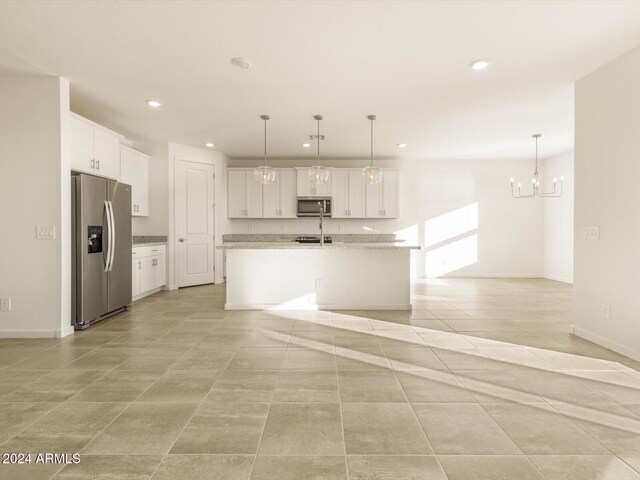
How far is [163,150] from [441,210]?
5926 mm

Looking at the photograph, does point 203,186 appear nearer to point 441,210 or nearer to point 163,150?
point 163,150

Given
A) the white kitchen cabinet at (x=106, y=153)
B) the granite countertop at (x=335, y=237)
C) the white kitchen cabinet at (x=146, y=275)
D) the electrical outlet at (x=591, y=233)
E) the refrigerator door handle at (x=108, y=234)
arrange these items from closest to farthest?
the electrical outlet at (x=591, y=233)
the refrigerator door handle at (x=108, y=234)
the white kitchen cabinet at (x=106, y=153)
the white kitchen cabinet at (x=146, y=275)
the granite countertop at (x=335, y=237)

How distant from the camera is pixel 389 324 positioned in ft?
12.9

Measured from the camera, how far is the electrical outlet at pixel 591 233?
10.9 feet

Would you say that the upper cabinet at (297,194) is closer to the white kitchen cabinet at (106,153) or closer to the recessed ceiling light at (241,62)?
the white kitchen cabinet at (106,153)

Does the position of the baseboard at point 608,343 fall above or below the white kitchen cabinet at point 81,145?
below

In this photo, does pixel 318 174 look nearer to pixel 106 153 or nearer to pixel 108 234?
pixel 108 234

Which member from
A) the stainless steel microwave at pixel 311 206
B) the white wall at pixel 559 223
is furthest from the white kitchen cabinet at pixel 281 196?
the white wall at pixel 559 223

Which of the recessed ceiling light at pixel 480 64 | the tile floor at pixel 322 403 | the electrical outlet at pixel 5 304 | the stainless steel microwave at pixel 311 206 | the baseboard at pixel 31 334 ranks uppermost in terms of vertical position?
the recessed ceiling light at pixel 480 64

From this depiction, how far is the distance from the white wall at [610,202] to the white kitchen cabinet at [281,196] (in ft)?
16.5

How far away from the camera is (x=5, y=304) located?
3.51 metres

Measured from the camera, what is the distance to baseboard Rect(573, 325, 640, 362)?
2901mm

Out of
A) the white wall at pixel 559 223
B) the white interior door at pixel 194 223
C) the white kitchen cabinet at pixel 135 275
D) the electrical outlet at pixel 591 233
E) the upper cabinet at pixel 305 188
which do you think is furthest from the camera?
the upper cabinet at pixel 305 188

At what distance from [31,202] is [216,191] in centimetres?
374
